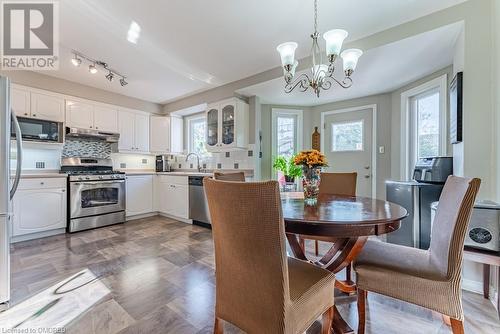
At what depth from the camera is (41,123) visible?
3.24 meters

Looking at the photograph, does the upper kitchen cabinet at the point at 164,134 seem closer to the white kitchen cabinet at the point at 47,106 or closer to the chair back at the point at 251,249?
the white kitchen cabinet at the point at 47,106

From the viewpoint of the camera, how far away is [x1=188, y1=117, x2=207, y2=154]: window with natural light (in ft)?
15.8

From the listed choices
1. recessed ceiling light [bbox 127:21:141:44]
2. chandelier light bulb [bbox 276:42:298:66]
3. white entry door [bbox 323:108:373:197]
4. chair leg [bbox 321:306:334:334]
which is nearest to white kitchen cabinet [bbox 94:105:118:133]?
recessed ceiling light [bbox 127:21:141:44]

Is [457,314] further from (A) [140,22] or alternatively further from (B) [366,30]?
(A) [140,22]

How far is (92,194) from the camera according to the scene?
3.58m

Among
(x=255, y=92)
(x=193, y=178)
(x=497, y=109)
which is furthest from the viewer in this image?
(x=193, y=178)

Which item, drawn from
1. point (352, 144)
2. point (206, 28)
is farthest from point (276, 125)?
point (206, 28)

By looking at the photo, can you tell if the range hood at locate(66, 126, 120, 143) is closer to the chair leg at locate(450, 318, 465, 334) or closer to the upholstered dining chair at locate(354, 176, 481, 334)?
the upholstered dining chair at locate(354, 176, 481, 334)

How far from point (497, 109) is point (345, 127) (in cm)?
224

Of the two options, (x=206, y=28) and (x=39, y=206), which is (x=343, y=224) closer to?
(x=206, y=28)

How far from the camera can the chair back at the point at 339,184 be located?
2.25m

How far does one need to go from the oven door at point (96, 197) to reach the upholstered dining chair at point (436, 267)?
149 inches

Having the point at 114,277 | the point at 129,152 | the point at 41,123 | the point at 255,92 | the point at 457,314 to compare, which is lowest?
the point at 114,277

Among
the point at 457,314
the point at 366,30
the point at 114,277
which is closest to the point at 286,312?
the point at 457,314
